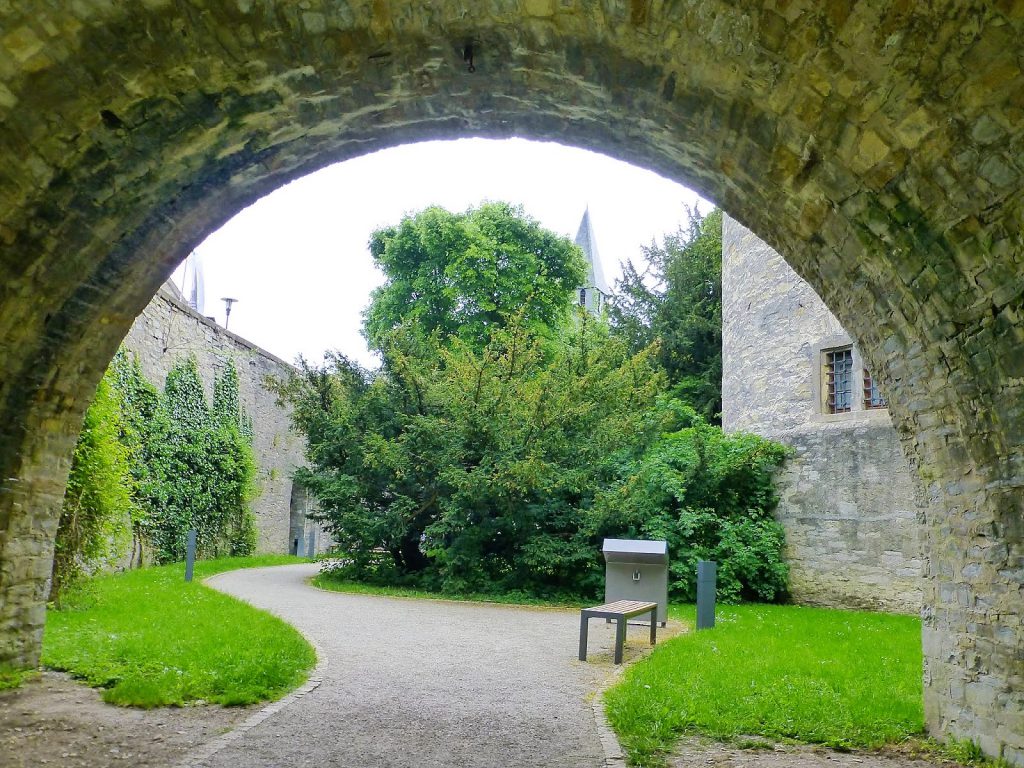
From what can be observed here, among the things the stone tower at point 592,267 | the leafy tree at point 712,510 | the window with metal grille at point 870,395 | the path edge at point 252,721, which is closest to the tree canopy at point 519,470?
the leafy tree at point 712,510

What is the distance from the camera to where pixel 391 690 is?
585cm

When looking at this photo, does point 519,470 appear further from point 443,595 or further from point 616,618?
point 616,618

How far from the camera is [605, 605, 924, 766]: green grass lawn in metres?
4.68

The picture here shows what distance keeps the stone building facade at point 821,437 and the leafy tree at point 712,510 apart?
34 cm

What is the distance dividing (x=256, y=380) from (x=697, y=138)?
Answer: 16966mm

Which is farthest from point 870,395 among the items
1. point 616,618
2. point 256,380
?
point 256,380

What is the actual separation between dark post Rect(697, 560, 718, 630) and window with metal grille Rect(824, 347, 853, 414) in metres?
4.82

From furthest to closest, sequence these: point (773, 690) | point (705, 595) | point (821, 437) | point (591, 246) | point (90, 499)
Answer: point (591, 246) < point (821, 437) < point (705, 595) < point (90, 499) < point (773, 690)

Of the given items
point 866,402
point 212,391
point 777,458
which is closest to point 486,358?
point 777,458

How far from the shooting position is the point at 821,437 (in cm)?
1240

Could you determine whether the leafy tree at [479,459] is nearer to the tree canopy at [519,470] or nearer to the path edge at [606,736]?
the tree canopy at [519,470]

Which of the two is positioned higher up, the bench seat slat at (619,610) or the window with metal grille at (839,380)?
the window with metal grille at (839,380)

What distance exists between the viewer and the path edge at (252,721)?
13.1 ft

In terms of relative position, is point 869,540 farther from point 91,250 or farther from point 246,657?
point 91,250
